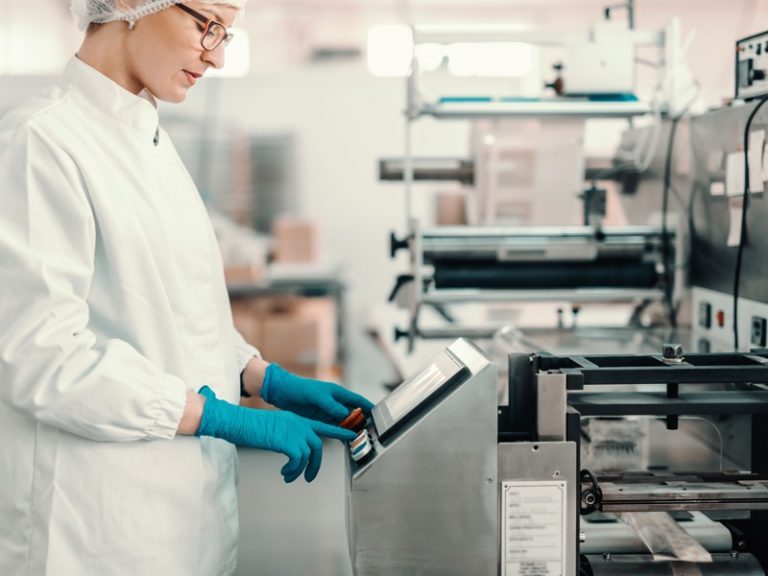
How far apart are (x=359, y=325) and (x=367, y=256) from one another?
0.47m

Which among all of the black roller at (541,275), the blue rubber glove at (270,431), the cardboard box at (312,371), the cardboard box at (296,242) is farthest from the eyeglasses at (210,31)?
the cardboard box at (296,242)

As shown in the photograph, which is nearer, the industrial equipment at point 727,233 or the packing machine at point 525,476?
the packing machine at point 525,476

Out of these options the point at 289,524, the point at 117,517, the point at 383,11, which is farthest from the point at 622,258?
the point at 383,11

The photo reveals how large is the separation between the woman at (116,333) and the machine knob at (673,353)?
19.0 inches

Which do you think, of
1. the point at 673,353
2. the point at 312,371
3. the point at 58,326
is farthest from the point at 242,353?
the point at 312,371

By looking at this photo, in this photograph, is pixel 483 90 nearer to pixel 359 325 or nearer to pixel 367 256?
pixel 367 256

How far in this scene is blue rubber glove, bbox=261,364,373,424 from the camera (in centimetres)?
140

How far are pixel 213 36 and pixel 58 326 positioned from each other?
1.58 feet

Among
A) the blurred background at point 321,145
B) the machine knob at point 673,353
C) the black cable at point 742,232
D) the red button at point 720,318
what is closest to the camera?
the machine knob at point 673,353

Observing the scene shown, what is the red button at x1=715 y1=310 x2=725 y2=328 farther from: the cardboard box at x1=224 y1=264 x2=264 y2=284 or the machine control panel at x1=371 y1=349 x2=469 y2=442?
the cardboard box at x1=224 y1=264 x2=264 y2=284

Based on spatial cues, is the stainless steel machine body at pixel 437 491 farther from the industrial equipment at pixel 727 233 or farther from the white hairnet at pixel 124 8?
the industrial equipment at pixel 727 233

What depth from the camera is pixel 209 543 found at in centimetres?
121

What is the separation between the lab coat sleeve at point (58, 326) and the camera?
1.01m

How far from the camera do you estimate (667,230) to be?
6.59 ft
